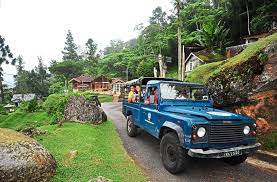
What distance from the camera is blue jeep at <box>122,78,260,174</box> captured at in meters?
5.68

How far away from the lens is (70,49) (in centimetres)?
8406

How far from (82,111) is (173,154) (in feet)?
24.5

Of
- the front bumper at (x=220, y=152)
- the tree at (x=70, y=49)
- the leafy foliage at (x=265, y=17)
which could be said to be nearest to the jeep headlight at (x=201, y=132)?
the front bumper at (x=220, y=152)

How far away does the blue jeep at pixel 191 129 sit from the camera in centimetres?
568

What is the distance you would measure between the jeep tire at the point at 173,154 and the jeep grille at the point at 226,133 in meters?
0.76

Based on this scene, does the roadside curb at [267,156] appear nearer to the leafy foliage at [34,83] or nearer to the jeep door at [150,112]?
the jeep door at [150,112]

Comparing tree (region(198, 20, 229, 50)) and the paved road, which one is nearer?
the paved road

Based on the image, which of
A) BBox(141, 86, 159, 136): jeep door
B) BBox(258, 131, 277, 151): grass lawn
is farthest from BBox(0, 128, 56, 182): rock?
BBox(258, 131, 277, 151): grass lawn

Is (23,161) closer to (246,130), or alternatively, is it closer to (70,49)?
(246,130)

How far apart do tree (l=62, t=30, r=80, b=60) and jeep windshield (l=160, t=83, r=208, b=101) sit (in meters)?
78.1

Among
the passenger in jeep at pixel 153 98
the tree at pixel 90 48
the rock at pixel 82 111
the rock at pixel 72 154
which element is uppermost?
the tree at pixel 90 48

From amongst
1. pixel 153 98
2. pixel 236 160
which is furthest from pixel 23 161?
pixel 236 160

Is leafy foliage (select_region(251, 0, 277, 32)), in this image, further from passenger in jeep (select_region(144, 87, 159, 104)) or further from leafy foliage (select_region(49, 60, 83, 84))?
leafy foliage (select_region(49, 60, 83, 84))

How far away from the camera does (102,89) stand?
53.2 metres
